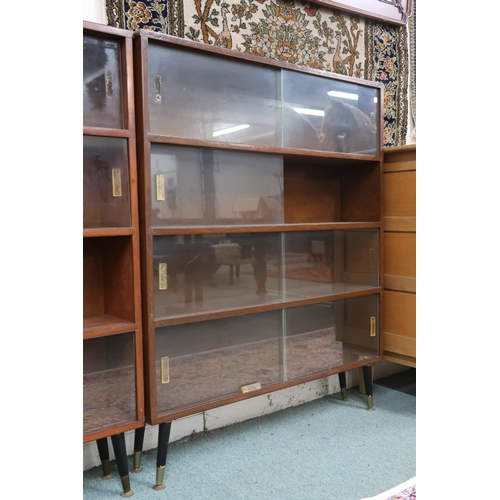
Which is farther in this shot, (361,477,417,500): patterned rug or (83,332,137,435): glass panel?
(83,332,137,435): glass panel

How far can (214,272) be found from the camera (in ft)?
5.45

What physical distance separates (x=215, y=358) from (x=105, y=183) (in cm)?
68

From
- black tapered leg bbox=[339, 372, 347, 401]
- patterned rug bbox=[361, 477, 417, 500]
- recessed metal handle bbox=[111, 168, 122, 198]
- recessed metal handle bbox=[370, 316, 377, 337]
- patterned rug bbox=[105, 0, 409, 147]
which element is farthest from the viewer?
black tapered leg bbox=[339, 372, 347, 401]

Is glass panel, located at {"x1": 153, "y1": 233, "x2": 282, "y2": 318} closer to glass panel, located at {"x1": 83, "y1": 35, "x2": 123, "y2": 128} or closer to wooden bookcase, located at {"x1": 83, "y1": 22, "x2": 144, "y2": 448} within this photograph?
wooden bookcase, located at {"x1": 83, "y1": 22, "x2": 144, "y2": 448}

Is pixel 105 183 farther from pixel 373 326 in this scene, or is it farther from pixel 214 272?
pixel 373 326

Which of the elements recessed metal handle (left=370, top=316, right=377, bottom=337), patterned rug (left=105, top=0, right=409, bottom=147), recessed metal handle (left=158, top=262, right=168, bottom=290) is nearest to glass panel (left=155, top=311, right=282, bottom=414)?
recessed metal handle (left=158, top=262, right=168, bottom=290)

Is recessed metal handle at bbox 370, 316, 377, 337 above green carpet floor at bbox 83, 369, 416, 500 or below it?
above

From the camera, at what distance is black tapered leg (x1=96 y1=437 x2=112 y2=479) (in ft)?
5.22

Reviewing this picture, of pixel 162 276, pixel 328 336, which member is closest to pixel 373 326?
pixel 328 336

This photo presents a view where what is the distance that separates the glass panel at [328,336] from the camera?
1.88 m

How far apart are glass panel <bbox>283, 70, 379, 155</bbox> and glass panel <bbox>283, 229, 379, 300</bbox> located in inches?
14.0

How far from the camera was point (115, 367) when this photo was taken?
150 centimetres
